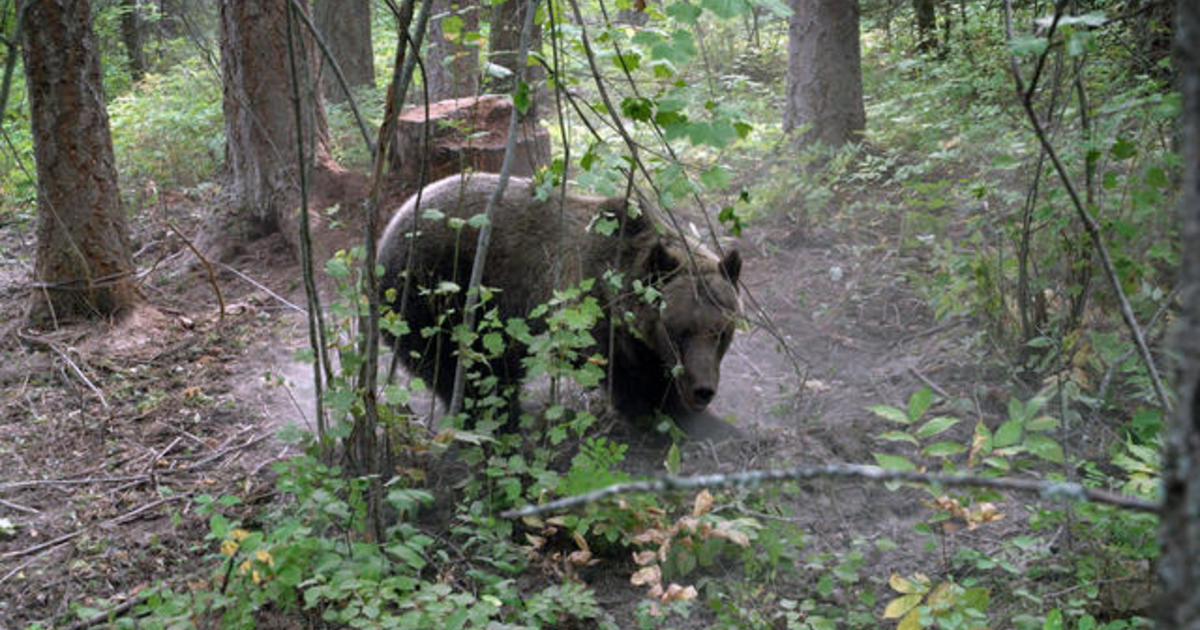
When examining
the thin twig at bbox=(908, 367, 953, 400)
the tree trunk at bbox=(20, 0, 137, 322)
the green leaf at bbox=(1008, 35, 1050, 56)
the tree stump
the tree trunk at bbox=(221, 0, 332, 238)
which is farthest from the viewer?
the tree trunk at bbox=(221, 0, 332, 238)

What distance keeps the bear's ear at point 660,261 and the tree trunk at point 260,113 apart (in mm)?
4693

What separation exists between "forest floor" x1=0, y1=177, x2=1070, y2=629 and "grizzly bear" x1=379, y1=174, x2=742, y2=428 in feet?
1.76

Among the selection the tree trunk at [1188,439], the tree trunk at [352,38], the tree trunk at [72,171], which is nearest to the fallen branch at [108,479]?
the tree trunk at [72,171]

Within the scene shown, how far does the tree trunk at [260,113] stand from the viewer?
920cm

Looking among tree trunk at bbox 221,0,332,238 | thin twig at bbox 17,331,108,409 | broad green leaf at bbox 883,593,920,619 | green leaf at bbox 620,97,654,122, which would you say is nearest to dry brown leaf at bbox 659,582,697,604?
broad green leaf at bbox 883,593,920,619

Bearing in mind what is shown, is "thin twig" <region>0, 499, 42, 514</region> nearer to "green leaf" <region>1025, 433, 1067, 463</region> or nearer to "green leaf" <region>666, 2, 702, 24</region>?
"green leaf" <region>666, 2, 702, 24</region>

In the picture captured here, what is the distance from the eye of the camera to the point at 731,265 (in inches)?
219

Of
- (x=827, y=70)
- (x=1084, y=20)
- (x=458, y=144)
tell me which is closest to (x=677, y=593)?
(x=1084, y=20)

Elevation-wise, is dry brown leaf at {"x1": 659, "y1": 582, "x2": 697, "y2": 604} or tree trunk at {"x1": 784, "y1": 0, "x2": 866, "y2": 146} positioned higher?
tree trunk at {"x1": 784, "y1": 0, "x2": 866, "y2": 146}

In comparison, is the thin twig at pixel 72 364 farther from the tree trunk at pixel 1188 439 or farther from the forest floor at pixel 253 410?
the tree trunk at pixel 1188 439

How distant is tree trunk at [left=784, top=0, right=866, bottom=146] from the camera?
32.8 feet

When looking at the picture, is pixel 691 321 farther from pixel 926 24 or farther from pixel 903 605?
pixel 926 24

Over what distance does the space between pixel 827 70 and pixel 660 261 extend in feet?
17.9

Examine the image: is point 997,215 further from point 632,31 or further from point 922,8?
point 922,8
